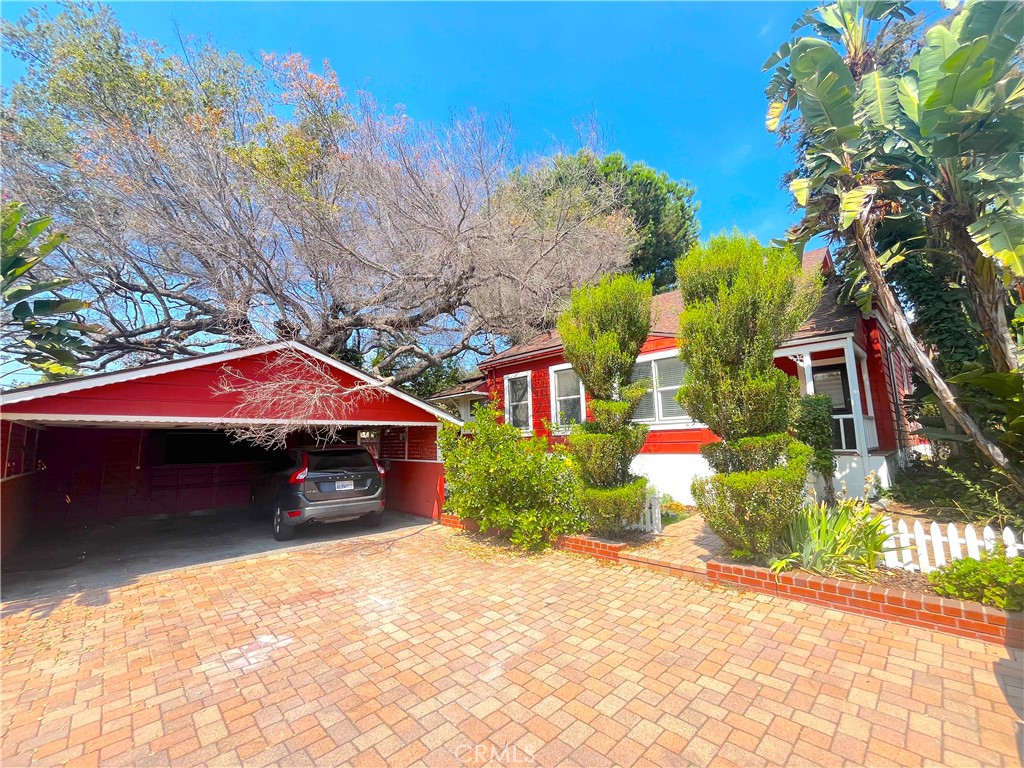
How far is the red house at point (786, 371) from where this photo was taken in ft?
26.9

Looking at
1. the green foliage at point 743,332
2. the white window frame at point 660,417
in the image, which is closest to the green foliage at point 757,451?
the green foliage at point 743,332

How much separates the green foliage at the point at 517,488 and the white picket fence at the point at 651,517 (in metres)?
1.02

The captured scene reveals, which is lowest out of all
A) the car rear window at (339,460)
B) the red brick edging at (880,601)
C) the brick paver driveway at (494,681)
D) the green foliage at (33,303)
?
the brick paver driveway at (494,681)

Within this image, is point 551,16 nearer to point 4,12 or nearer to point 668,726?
point 668,726

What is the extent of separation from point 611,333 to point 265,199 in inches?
389

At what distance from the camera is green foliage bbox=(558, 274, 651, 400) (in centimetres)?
622

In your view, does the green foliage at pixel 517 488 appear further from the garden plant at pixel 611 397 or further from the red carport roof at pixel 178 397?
the red carport roof at pixel 178 397

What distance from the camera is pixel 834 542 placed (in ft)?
15.4

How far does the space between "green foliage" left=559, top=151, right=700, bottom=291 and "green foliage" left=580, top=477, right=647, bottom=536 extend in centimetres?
1382

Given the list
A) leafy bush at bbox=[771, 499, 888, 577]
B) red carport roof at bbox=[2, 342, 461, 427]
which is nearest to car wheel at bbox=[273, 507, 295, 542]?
red carport roof at bbox=[2, 342, 461, 427]

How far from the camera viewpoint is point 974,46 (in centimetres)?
542

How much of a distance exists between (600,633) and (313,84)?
51.4ft

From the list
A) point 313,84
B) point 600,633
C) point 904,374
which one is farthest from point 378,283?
point 904,374

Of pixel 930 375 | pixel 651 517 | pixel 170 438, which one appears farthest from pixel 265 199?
pixel 930 375
